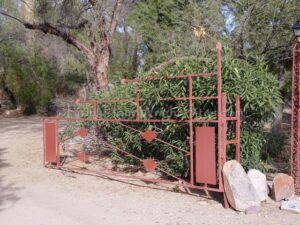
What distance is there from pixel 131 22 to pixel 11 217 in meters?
14.0

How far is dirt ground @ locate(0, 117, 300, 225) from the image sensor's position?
6051mm

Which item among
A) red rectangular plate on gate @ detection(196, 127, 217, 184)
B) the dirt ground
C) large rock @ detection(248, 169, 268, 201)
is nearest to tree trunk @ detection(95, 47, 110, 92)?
the dirt ground

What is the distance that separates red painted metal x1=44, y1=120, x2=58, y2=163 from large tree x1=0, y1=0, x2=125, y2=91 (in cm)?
249

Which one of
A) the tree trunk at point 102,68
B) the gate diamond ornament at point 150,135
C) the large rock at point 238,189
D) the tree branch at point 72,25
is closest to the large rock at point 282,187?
the large rock at point 238,189

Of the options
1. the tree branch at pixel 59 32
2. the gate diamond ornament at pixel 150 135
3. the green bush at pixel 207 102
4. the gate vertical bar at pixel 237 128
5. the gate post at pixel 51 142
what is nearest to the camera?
the gate vertical bar at pixel 237 128

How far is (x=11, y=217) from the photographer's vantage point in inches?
247

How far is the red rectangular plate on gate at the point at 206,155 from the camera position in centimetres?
670

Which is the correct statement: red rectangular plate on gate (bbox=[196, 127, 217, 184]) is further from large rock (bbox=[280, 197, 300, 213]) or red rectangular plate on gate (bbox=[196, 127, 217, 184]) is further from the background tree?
the background tree

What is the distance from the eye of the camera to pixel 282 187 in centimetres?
679

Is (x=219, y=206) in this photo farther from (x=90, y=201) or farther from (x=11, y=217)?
(x=11, y=217)

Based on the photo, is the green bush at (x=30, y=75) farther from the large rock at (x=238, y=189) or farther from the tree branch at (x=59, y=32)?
the large rock at (x=238, y=189)

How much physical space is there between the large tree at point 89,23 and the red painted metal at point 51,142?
2.49 m

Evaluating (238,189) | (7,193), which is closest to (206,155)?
(238,189)

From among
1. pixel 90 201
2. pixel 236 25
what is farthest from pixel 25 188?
pixel 236 25
